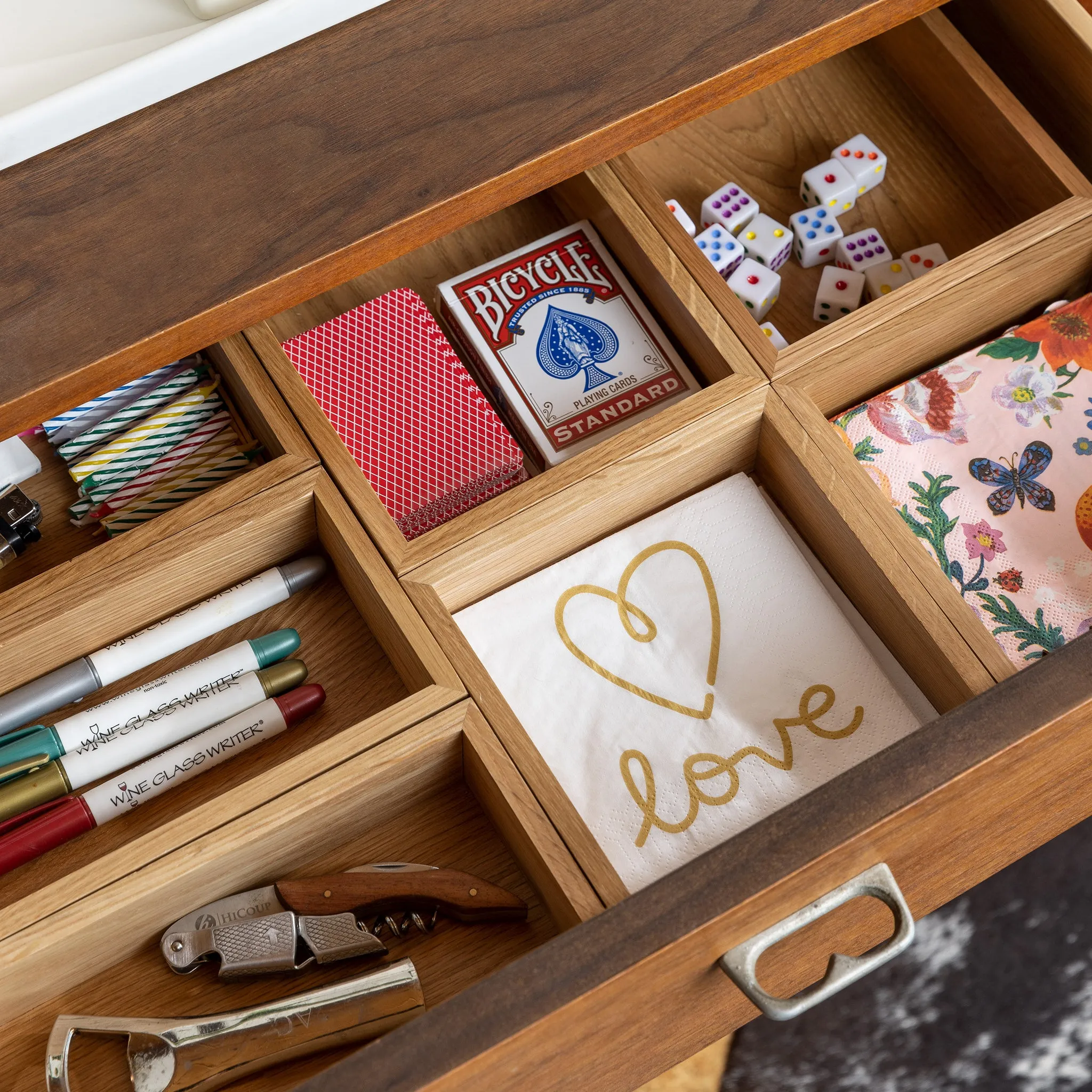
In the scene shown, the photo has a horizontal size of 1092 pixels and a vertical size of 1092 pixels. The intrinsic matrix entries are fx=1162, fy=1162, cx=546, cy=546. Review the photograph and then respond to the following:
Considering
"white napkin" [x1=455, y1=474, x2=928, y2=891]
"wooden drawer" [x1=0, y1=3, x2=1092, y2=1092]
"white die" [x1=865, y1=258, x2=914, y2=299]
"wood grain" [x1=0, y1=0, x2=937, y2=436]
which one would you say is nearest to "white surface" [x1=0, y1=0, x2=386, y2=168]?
"wood grain" [x1=0, y1=0, x2=937, y2=436]

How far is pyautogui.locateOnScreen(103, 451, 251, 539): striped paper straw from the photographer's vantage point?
75 cm

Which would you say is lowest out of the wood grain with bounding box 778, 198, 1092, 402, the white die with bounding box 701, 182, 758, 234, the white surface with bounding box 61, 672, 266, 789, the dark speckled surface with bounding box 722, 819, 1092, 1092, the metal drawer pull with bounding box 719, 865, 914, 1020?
the dark speckled surface with bounding box 722, 819, 1092, 1092

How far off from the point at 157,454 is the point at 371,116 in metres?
0.35

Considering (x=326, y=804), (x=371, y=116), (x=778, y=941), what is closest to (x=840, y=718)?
(x=778, y=941)

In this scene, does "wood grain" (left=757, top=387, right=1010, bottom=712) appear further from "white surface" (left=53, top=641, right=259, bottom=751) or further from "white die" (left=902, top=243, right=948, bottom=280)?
"white surface" (left=53, top=641, right=259, bottom=751)

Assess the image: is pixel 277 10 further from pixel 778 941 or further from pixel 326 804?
pixel 778 941

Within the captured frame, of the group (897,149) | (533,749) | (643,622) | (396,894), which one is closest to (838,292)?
(897,149)

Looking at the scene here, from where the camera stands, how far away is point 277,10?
50 centimetres

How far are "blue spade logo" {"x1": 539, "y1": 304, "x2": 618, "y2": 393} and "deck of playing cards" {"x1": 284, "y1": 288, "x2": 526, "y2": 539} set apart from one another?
0.19ft

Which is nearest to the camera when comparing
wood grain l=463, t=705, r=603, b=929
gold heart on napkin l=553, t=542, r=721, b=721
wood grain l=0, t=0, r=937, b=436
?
wood grain l=0, t=0, r=937, b=436

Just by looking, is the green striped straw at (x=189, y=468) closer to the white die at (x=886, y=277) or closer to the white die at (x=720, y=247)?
the white die at (x=720, y=247)

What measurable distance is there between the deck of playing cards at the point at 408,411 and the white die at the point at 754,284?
8.1 inches

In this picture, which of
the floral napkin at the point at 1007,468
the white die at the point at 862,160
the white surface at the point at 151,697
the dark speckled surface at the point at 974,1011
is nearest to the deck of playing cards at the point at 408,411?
the white surface at the point at 151,697

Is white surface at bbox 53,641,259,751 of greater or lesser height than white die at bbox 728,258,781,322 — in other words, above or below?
below
